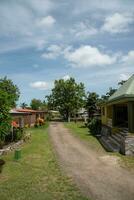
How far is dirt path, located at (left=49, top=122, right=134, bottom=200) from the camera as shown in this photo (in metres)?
10.1

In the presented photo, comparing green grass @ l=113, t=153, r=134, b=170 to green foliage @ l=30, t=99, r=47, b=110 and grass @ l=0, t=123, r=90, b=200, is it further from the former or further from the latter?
green foliage @ l=30, t=99, r=47, b=110

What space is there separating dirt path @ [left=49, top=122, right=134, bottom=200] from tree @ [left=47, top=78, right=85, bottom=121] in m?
51.4

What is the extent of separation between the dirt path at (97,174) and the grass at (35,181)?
0.48 m

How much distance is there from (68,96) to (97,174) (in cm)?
5877

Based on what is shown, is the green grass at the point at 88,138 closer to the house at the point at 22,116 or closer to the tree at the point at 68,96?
the house at the point at 22,116

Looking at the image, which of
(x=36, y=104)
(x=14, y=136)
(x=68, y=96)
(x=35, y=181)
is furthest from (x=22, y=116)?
(x=36, y=104)

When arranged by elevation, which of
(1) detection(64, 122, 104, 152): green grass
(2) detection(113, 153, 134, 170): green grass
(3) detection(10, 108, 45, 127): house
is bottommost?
(2) detection(113, 153, 134, 170): green grass

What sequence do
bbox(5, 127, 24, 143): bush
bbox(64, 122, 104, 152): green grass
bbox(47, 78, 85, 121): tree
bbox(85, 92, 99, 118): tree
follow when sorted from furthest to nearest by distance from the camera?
bbox(47, 78, 85, 121): tree
bbox(85, 92, 99, 118): tree
bbox(5, 127, 24, 143): bush
bbox(64, 122, 104, 152): green grass

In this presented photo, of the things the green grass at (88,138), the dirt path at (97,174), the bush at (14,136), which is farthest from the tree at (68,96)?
the dirt path at (97,174)

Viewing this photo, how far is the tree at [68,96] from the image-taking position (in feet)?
232

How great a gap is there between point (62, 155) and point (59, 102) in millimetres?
55195

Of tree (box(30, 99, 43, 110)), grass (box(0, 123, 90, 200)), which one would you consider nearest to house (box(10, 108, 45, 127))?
grass (box(0, 123, 90, 200))

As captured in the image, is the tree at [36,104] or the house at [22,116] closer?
the house at [22,116]

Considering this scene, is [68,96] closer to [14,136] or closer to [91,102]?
[91,102]
